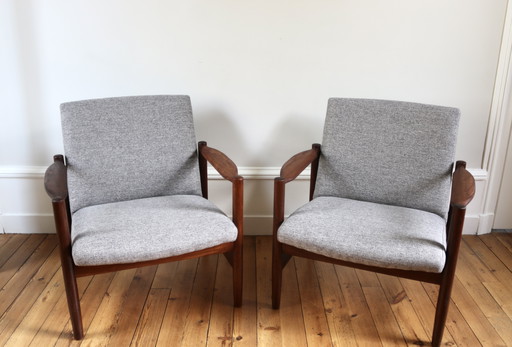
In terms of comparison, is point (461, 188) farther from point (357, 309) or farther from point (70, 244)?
point (70, 244)

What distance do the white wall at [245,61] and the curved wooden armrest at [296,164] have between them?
1.11 feet

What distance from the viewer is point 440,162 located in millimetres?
1904

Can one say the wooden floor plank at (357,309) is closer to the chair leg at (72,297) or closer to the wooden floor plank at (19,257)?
the chair leg at (72,297)

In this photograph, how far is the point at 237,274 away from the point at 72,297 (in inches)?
24.1

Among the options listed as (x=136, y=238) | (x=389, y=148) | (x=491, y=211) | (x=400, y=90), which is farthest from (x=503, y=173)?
(x=136, y=238)

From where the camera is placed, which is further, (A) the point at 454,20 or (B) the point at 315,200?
(A) the point at 454,20

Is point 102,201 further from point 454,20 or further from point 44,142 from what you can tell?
point 454,20

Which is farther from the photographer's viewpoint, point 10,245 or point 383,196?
point 10,245

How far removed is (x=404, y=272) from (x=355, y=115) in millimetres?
700

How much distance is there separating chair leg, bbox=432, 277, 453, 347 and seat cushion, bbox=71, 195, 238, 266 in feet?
2.48

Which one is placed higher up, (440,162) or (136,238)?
(440,162)

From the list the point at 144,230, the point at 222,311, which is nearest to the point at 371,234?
the point at 222,311

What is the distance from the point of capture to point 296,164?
1960 millimetres

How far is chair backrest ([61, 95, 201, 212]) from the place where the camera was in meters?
1.94
